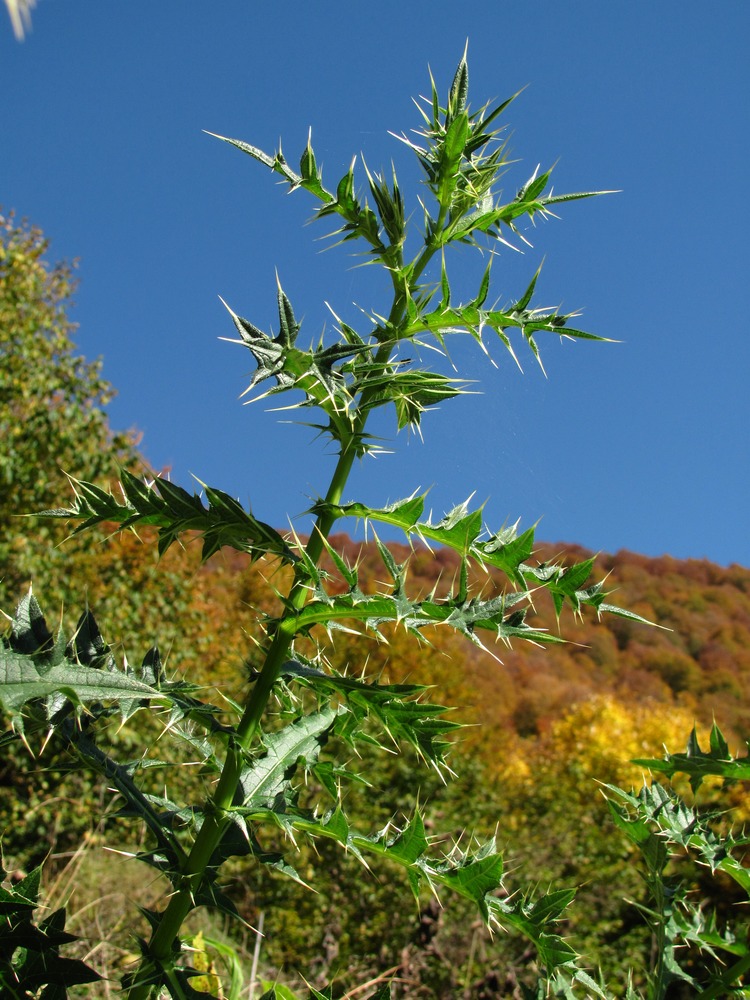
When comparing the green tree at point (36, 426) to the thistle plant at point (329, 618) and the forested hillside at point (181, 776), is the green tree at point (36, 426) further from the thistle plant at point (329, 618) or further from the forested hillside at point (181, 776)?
the thistle plant at point (329, 618)

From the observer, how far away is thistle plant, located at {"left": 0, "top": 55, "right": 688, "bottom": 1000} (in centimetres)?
115


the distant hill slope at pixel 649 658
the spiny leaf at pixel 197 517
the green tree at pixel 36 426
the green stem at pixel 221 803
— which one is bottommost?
the green stem at pixel 221 803

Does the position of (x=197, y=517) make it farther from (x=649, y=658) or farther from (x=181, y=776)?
(x=649, y=658)

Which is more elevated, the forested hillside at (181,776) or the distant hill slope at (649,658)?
the distant hill slope at (649,658)

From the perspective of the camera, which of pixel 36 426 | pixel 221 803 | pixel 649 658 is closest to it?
pixel 221 803

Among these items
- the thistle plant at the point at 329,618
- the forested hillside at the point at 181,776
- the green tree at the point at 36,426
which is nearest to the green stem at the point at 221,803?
the thistle plant at the point at 329,618

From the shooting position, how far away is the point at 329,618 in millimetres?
1202

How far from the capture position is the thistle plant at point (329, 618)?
1.15m

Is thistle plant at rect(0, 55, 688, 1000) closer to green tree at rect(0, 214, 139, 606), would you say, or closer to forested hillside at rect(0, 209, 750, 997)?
forested hillside at rect(0, 209, 750, 997)

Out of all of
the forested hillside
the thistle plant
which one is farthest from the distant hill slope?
the thistle plant

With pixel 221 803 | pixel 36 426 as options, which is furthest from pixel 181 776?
pixel 221 803

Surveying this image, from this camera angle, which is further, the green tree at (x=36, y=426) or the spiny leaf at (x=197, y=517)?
the green tree at (x=36, y=426)

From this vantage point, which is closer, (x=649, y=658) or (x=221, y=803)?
(x=221, y=803)

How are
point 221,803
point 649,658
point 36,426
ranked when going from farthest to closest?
point 649,658 < point 36,426 < point 221,803
